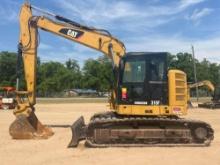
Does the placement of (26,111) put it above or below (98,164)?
above

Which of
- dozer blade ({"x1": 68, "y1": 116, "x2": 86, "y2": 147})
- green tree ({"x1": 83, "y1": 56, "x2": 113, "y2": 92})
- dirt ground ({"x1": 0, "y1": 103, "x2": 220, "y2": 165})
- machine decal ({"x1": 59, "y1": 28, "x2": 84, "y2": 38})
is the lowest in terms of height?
dirt ground ({"x1": 0, "y1": 103, "x2": 220, "y2": 165})

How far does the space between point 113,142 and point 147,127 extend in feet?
4.08

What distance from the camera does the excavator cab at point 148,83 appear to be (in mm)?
16391

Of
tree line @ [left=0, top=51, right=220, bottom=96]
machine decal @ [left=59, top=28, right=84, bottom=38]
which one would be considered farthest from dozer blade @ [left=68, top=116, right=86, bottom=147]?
tree line @ [left=0, top=51, right=220, bottom=96]

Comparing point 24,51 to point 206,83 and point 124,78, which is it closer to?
point 124,78

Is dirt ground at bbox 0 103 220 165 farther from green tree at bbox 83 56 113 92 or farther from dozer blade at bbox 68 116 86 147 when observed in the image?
green tree at bbox 83 56 113 92

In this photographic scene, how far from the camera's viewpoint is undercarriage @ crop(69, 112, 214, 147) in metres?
15.5

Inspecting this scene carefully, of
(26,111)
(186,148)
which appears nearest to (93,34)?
(26,111)

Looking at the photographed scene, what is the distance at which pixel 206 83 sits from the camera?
44.6 metres

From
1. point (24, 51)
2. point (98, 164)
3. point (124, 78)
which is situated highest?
point (24, 51)

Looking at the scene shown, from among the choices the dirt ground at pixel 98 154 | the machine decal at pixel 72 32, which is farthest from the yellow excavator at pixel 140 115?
the machine decal at pixel 72 32

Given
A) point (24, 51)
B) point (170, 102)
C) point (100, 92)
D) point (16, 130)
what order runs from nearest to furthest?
point (170, 102) < point (16, 130) < point (24, 51) < point (100, 92)

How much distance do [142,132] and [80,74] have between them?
10070 centimetres

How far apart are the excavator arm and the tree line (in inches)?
3273
